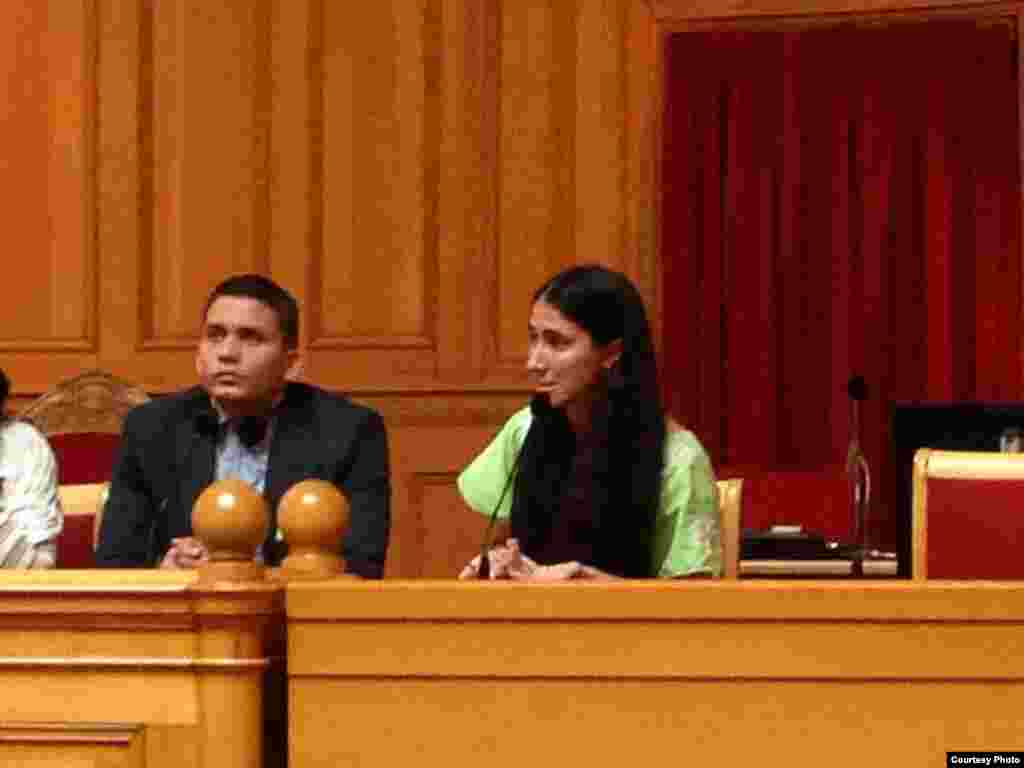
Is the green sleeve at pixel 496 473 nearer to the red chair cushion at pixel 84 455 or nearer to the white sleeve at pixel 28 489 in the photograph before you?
the white sleeve at pixel 28 489

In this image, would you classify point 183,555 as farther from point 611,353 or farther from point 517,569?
point 611,353

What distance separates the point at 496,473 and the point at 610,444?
0.79ft

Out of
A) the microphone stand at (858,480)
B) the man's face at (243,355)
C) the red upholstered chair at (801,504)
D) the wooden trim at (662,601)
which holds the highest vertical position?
the man's face at (243,355)

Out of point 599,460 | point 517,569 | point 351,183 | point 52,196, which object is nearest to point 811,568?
point 599,460

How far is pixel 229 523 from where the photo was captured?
1.55m

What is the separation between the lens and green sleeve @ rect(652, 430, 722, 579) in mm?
2902

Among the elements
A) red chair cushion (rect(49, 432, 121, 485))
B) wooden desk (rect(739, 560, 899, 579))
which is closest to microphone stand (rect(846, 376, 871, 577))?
wooden desk (rect(739, 560, 899, 579))

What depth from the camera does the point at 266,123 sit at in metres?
6.51

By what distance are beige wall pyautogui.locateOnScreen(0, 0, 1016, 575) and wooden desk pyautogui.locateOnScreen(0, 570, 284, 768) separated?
470 centimetres

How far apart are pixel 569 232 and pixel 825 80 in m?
0.95

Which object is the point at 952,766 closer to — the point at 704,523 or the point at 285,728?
the point at 285,728

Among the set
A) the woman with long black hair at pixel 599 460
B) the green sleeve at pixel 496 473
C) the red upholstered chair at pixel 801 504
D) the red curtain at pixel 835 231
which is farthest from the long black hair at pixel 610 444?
the red curtain at pixel 835 231

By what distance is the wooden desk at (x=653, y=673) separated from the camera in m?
1.50

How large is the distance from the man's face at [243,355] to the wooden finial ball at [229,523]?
181 centimetres
